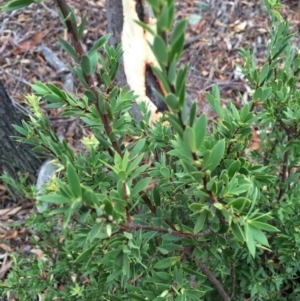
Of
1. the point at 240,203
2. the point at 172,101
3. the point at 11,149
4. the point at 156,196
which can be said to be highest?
the point at 172,101

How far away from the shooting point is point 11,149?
7.54 feet

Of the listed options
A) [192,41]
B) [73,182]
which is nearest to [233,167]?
[73,182]

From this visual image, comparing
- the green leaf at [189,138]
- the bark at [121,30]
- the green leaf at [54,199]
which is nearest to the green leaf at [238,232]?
the green leaf at [189,138]

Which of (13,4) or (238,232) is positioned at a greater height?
(13,4)

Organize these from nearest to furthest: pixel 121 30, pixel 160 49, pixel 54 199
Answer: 1. pixel 160 49
2. pixel 54 199
3. pixel 121 30

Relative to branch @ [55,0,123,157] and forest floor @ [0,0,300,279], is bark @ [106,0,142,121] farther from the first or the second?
branch @ [55,0,123,157]

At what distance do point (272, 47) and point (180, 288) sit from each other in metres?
0.67

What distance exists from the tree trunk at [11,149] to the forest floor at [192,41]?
0.39 m

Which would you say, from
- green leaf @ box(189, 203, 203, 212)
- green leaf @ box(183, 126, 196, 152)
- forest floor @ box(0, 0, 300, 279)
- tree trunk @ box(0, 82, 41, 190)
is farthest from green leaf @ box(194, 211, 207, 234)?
forest floor @ box(0, 0, 300, 279)

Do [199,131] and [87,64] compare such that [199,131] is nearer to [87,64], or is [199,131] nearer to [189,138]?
[189,138]

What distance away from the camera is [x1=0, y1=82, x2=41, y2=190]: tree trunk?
215 centimetres

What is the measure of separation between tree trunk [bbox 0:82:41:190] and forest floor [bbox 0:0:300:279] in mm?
388

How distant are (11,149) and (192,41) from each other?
1465 millimetres

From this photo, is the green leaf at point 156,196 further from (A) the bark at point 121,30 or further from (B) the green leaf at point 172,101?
(A) the bark at point 121,30
